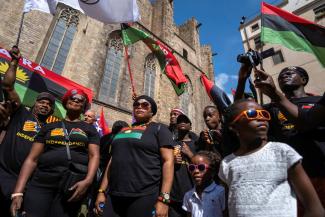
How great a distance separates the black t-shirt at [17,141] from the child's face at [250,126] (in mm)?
2513

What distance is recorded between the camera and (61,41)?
12500mm

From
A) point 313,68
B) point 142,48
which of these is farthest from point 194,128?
point 313,68

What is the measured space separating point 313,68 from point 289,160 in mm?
18897

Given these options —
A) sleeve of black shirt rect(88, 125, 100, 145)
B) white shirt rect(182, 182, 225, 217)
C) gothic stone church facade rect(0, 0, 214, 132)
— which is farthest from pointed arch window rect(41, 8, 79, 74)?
white shirt rect(182, 182, 225, 217)

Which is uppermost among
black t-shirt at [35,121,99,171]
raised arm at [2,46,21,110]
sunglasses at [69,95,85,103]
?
raised arm at [2,46,21,110]

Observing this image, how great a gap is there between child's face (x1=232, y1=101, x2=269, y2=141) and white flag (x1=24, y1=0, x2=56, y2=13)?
13.8 feet

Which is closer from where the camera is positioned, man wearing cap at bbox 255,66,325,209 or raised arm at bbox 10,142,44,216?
man wearing cap at bbox 255,66,325,209

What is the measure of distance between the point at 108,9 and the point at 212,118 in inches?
125

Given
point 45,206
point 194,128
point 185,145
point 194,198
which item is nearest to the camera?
point 45,206

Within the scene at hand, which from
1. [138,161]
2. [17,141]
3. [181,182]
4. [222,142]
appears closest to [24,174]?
[17,141]

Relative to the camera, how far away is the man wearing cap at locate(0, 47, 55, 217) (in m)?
2.67

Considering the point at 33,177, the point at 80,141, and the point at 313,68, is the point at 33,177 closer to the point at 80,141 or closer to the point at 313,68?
the point at 80,141

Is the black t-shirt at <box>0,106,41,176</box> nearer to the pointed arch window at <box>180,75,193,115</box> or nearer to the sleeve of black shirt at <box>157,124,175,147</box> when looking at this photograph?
the sleeve of black shirt at <box>157,124,175,147</box>

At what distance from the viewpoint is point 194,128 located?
786 inches
